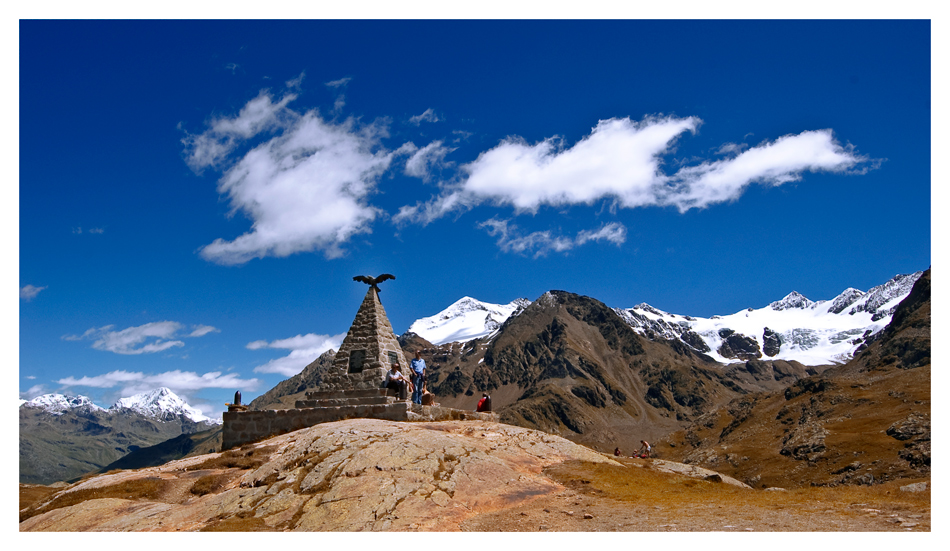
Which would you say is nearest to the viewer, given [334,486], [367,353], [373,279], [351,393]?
[334,486]

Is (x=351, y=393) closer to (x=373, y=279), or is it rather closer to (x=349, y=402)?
(x=349, y=402)

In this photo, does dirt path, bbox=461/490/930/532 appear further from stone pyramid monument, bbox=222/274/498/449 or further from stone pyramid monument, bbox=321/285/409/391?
stone pyramid monument, bbox=321/285/409/391

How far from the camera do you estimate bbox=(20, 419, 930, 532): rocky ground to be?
443 inches

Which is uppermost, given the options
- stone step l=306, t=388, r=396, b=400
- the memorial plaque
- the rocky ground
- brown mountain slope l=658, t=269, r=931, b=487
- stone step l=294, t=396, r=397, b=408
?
the memorial plaque

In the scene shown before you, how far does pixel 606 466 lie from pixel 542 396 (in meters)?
182

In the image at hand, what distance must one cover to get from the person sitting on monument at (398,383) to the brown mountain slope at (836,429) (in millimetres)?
25611

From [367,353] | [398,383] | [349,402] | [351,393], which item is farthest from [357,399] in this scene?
[367,353]

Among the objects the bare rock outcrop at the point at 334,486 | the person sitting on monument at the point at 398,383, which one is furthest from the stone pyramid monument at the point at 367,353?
the bare rock outcrop at the point at 334,486

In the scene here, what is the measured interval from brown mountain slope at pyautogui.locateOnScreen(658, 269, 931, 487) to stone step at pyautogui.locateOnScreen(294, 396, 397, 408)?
86.5ft

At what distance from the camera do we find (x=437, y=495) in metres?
12.8

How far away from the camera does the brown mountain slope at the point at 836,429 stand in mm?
57781

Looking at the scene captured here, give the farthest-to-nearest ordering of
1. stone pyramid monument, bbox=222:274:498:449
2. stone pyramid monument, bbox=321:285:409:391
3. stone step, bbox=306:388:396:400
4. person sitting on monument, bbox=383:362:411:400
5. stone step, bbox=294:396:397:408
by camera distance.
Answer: stone pyramid monument, bbox=321:285:409:391
stone step, bbox=306:388:396:400
person sitting on monument, bbox=383:362:411:400
stone step, bbox=294:396:397:408
stone pyramid monument, bbox=222:274:498:449

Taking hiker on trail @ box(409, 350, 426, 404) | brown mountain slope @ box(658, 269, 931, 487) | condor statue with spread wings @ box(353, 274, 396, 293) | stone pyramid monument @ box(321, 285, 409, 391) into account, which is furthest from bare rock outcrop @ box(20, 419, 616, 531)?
brown mountain slope @ box(658, 269, 931, 487)

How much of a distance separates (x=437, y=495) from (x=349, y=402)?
37.3 ft
